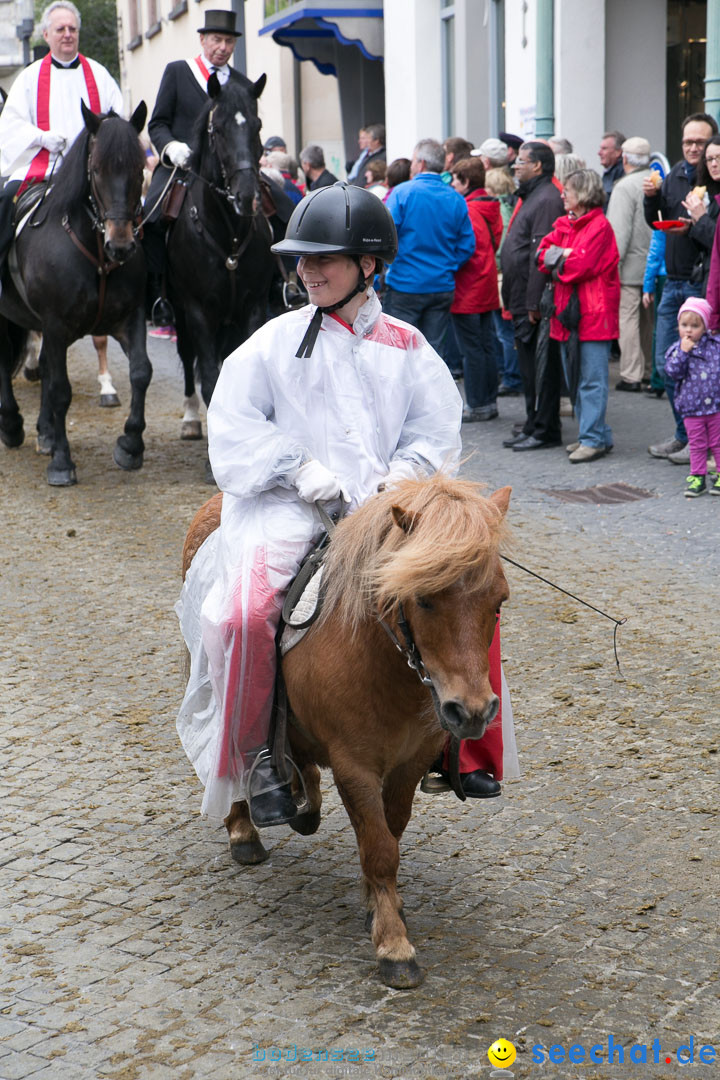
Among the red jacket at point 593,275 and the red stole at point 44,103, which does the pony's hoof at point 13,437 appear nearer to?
the red stole at point 44,103

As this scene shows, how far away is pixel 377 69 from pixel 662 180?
47.4ft

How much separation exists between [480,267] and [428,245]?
76cm

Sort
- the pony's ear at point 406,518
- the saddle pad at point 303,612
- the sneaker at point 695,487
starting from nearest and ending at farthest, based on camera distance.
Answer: the pony's ear at point 406,518, the saddle pad at point 303,612, the sneaker at point 695,487

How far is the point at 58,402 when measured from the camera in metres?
10.4

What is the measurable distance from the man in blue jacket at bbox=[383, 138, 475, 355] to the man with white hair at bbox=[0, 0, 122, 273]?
262 centimetres

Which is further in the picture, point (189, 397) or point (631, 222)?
point (631, 222)

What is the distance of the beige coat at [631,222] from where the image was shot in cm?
1248

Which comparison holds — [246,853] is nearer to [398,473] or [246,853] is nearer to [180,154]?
[398,473]

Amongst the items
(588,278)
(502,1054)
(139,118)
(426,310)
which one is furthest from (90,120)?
(502,1054)

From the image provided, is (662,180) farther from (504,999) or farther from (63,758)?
(504,999)

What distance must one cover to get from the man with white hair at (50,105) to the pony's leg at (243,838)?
288 inches

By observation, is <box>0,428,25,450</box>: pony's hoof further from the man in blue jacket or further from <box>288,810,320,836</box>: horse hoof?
<box>288,810,320,836</box>: horse hoof

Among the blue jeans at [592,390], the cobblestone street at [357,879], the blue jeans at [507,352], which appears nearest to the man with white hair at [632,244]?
the blue jeans at [507,352]

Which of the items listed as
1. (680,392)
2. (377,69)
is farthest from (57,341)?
(377,69)
